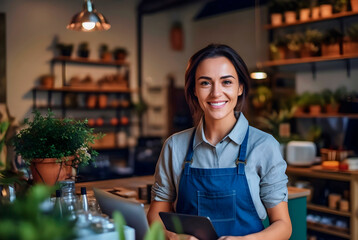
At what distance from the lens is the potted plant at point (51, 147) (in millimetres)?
2172

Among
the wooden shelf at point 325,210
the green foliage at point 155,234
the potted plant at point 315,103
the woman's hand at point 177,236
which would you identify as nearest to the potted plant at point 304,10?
the potted plant at point 315,103

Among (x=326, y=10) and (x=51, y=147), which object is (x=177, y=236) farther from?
(x=326, y=10)

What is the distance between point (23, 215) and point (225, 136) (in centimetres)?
124

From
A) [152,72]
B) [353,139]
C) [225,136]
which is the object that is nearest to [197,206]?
[225,136]

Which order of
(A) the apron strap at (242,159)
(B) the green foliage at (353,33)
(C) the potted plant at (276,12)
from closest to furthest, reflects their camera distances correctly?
(A) the apron strap at (242,159)
(B) the green foliage at (353,33)
(C) the potted plant at (276,12)

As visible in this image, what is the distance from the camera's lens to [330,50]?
511 cm

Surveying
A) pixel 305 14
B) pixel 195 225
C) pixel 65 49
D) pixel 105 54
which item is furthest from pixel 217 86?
pixel 105 54

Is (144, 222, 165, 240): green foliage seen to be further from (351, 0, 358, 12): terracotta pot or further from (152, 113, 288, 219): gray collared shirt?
(351, 0, 358, 12): terracotta pot

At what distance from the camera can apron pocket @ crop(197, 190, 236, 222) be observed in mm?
1848

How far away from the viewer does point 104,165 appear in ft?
23.6

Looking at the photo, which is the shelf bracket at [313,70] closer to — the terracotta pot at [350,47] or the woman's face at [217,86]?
the terracotta pot at [350,47]

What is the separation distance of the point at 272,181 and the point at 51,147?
1.10 meters

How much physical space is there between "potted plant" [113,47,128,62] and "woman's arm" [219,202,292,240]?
6328mm

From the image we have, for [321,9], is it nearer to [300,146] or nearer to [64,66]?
[300,146]
